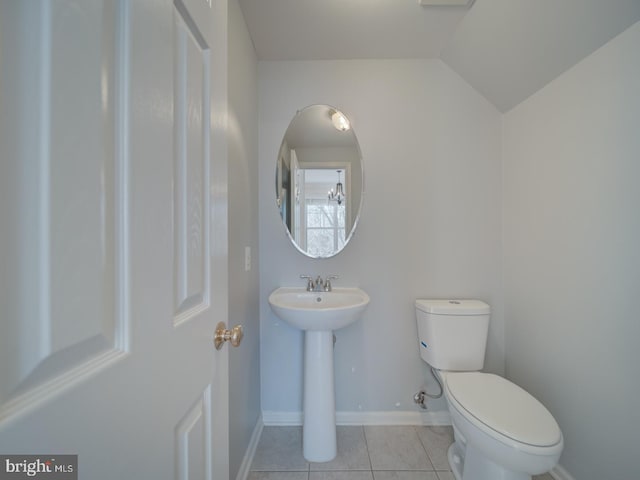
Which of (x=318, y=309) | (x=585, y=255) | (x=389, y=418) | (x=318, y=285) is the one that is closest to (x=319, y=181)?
(x=318, y=285)

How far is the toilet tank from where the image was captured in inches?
55.6

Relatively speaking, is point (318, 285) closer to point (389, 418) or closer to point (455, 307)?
point (455, 307)

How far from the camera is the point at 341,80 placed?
5.24 ft

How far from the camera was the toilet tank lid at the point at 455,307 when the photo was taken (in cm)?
142

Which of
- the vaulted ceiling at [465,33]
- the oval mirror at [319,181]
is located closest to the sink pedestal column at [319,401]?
the oval mirror at [319,181]

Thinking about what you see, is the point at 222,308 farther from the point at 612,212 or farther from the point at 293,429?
the point at 612,212

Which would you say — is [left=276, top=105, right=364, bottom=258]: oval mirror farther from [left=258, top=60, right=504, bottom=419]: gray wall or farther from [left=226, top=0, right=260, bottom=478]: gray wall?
[left=226, top=0, right=260, bottom=478]: gray wall

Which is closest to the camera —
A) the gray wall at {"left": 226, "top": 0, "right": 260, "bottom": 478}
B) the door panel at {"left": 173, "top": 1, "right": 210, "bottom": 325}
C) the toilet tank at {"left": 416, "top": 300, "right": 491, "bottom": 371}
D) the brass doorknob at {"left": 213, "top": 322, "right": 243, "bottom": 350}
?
the door panel at {"left": 173, "top": 1, "right": 210, "bottom": 325}

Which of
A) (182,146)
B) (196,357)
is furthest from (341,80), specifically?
(196,357)

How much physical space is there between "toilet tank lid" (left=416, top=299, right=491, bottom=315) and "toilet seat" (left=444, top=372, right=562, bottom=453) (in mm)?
307

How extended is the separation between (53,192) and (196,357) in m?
0.40

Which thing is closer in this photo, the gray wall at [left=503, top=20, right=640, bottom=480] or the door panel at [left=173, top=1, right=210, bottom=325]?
the door panel at [left=173, top=1, right=210, bottom=325]

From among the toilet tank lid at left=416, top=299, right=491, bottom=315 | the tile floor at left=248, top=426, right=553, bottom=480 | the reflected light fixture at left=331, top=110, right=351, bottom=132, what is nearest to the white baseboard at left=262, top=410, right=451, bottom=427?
the tile floor at left=248, top=426, right=553, bottom=480

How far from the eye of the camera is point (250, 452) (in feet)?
4.38
